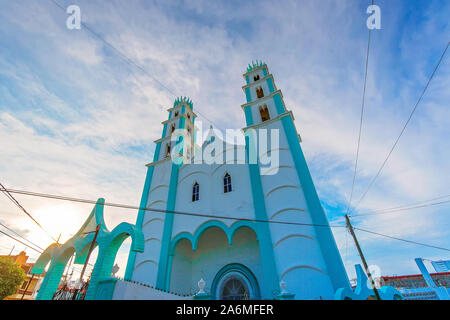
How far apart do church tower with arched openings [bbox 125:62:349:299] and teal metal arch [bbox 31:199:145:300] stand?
190 cm

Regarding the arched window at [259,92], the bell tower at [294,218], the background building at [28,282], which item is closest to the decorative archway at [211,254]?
the bell tower at [294,218]

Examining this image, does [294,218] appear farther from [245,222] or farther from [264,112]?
[264,112]

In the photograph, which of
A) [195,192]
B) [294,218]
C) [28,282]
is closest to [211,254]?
[195,192]

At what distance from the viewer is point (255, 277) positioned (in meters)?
9.98

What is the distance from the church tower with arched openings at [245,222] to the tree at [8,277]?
14053 mm

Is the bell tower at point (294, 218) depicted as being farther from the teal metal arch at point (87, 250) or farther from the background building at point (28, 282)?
the background building at point (28, 282)

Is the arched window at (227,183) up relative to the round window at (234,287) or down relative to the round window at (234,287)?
up

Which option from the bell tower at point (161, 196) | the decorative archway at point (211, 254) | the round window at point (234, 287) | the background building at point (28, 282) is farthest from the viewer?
the background building at point (28, 282)

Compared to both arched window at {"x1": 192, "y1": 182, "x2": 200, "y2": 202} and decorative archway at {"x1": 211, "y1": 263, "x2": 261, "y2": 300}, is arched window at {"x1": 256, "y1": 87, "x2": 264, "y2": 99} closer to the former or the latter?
arched window at {"x1": 192, "y1": 182, "x2": 200, "y2": 202}

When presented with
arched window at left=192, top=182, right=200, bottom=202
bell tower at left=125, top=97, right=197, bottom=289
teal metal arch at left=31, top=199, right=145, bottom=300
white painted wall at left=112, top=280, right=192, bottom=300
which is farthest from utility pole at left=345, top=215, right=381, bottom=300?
bell tower at left=125, top=97, right=197, bottom=289

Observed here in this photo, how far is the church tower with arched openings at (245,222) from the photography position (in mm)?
8484

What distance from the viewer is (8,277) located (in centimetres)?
1783
